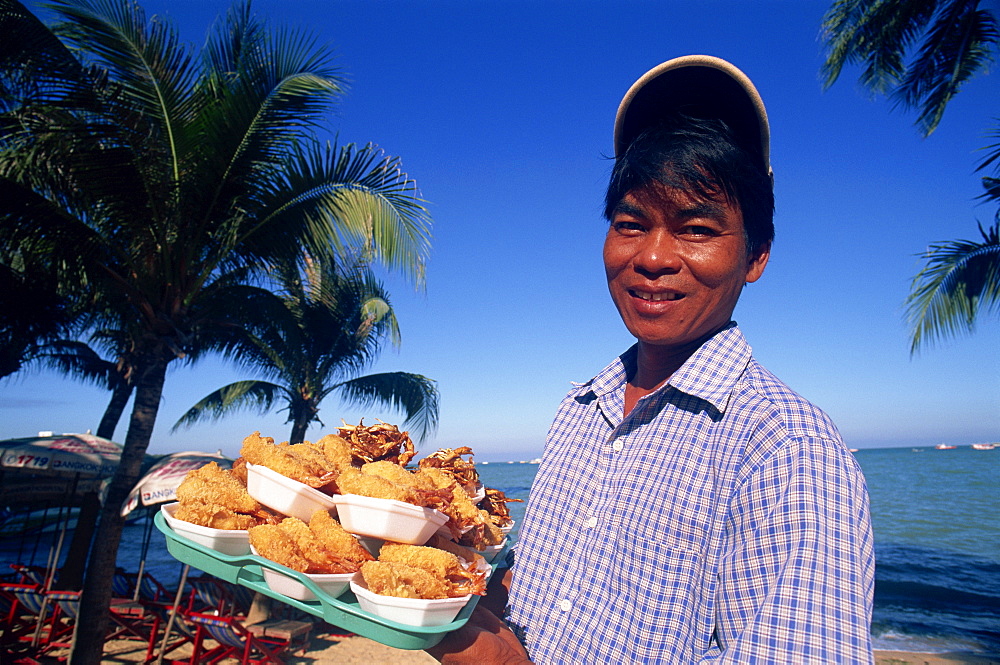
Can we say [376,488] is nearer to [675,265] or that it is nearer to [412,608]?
[412,608]

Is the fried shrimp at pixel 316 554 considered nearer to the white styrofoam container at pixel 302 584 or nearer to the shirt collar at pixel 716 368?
the white styrofoam container at pixel 302 584

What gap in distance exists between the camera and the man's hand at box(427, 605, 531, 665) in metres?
1.49

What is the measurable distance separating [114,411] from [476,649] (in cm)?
2347

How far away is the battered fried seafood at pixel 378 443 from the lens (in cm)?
234

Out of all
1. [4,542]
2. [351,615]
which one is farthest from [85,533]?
[4,542]

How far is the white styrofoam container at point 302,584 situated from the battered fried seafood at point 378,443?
0.69 m

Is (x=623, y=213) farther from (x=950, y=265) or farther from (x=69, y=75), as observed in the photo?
(x=950, y=265)

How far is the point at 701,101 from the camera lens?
5.82 feet

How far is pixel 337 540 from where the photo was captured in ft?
5.81

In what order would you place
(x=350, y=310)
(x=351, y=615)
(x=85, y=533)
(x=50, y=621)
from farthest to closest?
A: (x=350, y=310) → (x=85, y=533) → (x=50, y=621) → (x=351, y=615)

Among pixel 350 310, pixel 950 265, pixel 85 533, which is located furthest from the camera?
pixel 350 310

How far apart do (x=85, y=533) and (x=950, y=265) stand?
21.2 meters

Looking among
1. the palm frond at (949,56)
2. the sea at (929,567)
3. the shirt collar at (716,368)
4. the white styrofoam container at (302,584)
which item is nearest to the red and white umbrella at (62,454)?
the sea at (929,567)

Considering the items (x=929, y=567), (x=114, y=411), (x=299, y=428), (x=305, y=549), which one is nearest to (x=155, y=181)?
(x=305, y=549)
